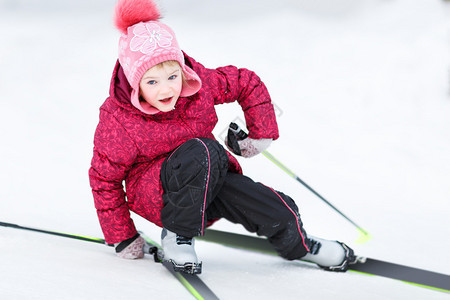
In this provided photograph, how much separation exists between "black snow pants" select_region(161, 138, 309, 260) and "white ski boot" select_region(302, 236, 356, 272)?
0.10 ft

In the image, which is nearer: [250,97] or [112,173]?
[112,173]

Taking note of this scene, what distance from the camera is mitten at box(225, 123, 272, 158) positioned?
1548mm

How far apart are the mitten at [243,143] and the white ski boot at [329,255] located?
0.29 m

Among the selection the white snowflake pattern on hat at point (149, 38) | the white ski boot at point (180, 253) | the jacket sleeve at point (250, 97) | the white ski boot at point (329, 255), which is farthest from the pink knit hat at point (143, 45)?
the white ski boot at point (329, 255)

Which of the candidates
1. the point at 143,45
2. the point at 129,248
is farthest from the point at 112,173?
the point at 143,45

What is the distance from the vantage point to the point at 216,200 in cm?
144

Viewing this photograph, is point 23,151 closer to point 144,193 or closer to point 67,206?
point 67,206

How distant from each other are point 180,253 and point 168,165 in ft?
0.68

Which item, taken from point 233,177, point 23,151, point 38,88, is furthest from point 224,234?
point 38,88

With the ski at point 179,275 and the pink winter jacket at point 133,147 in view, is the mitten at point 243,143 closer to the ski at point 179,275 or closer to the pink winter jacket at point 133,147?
the pink winter jacket at point 133,147

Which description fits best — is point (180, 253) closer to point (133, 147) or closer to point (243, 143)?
point (133, 147)

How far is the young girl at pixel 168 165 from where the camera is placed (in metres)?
1.31

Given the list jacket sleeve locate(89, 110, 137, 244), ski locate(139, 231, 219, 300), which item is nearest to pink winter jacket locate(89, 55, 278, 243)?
jacket sleeve locate(89, 110, 137, 244)

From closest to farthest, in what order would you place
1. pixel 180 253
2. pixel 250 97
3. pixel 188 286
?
pixel 188 286
pixel 180 253
pixel 250 97
